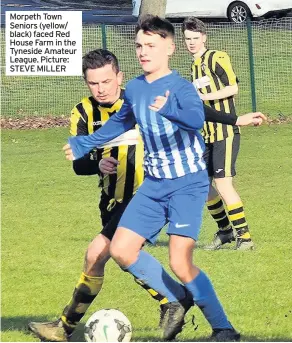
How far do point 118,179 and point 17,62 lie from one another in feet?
48.6

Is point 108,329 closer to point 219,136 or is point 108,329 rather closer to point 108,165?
point 108,165

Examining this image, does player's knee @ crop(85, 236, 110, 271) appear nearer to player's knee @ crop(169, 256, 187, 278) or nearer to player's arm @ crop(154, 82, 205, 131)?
player's knee @ crop(169, 256, 187, 278)

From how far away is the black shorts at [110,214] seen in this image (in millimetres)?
6629

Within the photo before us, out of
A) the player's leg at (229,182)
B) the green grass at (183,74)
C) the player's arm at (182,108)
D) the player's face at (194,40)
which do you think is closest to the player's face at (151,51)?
the player's arm at (182,108)

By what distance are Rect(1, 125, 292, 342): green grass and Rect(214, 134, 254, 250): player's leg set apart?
0.79ft

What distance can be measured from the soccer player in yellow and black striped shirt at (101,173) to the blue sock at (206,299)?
0.89ft

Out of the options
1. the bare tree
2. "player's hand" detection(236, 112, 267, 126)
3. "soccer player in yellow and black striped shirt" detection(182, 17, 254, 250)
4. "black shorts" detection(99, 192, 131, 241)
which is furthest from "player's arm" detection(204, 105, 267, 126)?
the bare tree

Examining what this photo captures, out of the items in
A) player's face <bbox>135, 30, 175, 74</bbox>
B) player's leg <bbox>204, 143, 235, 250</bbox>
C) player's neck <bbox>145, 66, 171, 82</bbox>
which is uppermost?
player's face <bbox>135, 30, 175, 74</bbox>

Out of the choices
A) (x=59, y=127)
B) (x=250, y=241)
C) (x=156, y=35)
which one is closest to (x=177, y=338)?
(x=156, y=35)

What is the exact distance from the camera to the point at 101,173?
6.81 meters

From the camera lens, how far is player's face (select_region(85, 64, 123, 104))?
6.56m

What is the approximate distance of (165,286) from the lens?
646cm

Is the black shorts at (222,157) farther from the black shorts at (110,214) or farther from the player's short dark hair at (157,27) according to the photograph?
the player's short dark hair at (157,27)

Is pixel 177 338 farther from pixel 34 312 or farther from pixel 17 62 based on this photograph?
pixel 17 62
